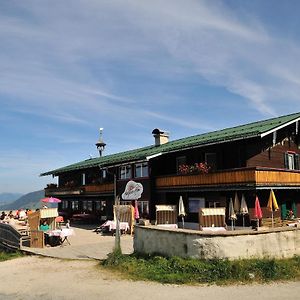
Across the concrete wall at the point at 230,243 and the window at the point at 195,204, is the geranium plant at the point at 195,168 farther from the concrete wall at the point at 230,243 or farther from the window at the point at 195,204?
the concrete wall at the point at 230,243

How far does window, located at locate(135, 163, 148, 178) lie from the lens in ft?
104

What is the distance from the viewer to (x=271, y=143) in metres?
25.8

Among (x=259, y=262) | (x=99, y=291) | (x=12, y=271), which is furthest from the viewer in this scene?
(x=12, y=271)

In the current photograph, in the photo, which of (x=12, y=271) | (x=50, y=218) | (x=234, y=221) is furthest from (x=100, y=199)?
(x=12, y=271)

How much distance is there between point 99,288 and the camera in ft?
43.4

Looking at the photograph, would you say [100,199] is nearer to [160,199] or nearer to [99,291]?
[160,199]

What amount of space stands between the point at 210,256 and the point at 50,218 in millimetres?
14812

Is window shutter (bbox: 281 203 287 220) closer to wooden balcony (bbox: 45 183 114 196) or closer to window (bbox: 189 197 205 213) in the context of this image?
window (bbox: 189 197 205 213)

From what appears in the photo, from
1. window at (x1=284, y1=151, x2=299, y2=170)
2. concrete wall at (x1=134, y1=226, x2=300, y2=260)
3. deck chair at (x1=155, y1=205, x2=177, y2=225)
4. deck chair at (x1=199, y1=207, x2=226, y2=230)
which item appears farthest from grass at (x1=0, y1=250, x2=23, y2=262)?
window at (x1=284, y1=151, x2=299, y2=170)

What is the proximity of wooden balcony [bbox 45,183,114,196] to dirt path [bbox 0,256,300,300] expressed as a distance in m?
19.2

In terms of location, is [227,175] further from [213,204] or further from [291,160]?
[291,160]

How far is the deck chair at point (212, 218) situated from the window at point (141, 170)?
10681mm

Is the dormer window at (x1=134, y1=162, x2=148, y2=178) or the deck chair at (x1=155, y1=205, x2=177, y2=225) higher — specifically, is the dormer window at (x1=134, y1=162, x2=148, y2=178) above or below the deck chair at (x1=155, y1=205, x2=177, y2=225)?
above

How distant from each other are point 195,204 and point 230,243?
14.1 metres
